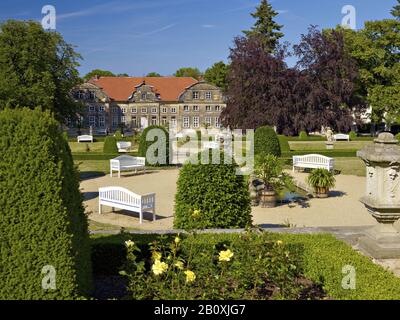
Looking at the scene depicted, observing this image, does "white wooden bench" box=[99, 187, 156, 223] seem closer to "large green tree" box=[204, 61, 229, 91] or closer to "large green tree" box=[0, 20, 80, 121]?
"large green tree" box=[0, 20, 80, 121]

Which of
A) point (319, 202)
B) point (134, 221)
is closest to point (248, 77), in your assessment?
point (319, 202)

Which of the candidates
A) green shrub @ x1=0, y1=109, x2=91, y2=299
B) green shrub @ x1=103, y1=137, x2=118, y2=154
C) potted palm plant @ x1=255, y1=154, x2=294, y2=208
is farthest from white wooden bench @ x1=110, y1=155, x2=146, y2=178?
green shrub @ x1=0, y1=109, x2=91, y2=299

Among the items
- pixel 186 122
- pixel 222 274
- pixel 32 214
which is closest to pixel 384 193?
pixel 222 274

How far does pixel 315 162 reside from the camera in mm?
16266

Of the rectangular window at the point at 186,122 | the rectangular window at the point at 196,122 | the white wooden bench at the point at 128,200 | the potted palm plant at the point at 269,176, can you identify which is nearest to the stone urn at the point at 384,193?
the white wooden bench at the point at 128,200

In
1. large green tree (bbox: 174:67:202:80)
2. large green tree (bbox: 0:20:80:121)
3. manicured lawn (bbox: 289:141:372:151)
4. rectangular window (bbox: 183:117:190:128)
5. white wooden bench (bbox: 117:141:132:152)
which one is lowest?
manicured lawn (bbox: 289:141:372:151)

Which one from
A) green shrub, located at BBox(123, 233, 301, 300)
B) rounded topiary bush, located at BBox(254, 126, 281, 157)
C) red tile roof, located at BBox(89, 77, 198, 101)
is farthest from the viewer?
red tile roof, located at BBox(89, 77, 198, 101)

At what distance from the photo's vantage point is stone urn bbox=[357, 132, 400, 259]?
17.4ft

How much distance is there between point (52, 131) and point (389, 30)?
44.5 metres

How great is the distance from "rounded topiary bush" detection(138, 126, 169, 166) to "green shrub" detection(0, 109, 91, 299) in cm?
1609

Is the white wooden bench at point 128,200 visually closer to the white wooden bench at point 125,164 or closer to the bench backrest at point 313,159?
the white wooden bench at point 125,164

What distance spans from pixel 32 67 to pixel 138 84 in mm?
26737
